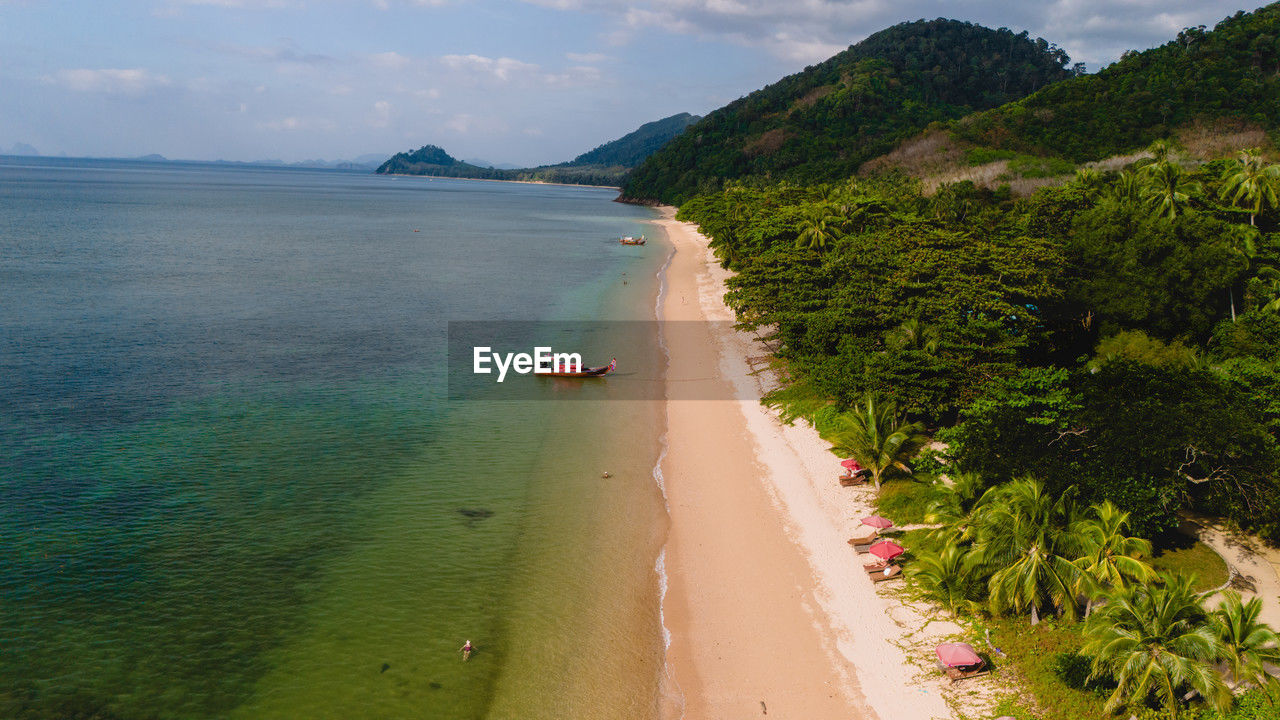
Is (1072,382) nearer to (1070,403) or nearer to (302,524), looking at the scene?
(1070,403)

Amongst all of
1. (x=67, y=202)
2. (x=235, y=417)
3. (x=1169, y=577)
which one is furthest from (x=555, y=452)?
(x=67, y=202)

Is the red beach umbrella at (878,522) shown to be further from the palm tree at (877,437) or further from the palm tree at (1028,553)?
the palm tree at (1028,553)

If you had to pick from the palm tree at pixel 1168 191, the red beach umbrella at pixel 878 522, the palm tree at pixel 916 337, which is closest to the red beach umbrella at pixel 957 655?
the red beach umbrella at pixel 878 522

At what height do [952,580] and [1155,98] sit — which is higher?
[1155,98]

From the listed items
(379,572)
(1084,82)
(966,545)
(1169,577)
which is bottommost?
(379,572)

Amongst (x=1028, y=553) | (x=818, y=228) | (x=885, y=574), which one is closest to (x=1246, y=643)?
(x=1028, y=553)

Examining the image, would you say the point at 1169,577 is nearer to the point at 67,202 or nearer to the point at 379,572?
the point at 379,572
